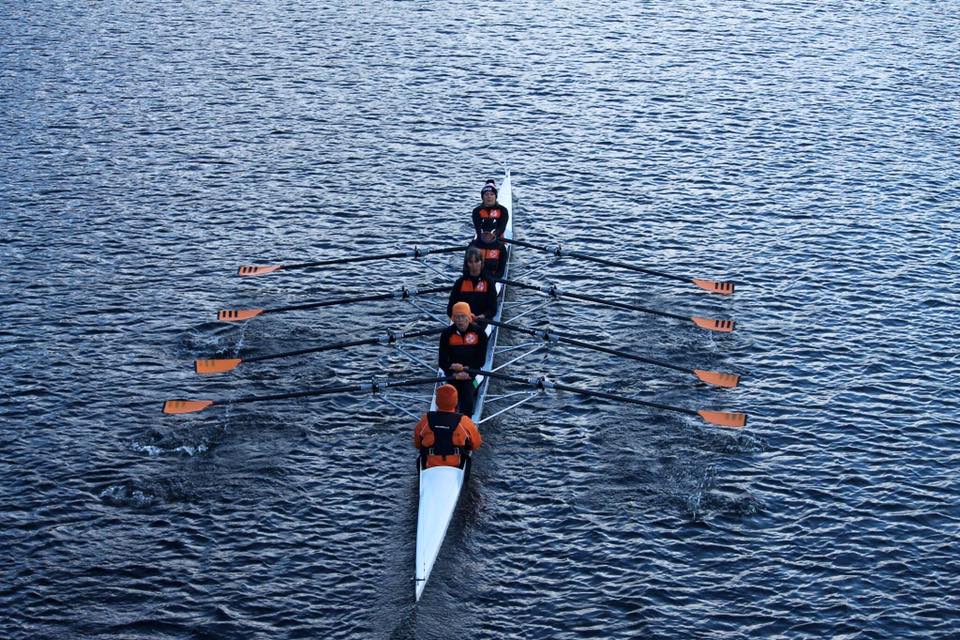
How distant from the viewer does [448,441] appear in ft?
96.1

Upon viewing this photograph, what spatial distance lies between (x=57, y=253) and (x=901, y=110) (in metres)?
41.6

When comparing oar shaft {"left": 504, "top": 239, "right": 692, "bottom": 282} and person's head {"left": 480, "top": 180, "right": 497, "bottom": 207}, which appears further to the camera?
person's head {"left": 480, "top": 180, "right": 497, "bottom": 207}

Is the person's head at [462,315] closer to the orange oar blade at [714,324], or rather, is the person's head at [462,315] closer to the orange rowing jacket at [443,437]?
the orange rowing jacket at [443,437]

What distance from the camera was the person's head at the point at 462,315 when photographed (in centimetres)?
3129

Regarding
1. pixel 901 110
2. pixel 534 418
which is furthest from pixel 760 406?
pixel 901 110

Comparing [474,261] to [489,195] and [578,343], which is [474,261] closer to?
[578,343]

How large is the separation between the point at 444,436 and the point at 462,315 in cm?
369

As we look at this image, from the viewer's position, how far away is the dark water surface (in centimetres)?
2764

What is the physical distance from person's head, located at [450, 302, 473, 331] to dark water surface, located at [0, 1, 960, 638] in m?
3.70

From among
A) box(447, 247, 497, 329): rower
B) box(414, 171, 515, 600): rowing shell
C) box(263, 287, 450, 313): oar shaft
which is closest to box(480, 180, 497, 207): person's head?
box(263, 287, 450, 313): oar shaft

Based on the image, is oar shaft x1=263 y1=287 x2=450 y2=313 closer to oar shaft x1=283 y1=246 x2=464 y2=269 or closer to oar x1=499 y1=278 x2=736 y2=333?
oar shaft x1=283 y1=246 x2=464 y2=269

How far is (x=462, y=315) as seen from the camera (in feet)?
103

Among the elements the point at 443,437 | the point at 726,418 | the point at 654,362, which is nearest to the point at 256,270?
the point at 443,437

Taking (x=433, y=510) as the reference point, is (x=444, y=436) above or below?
above
